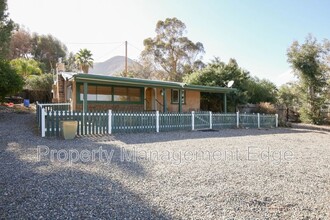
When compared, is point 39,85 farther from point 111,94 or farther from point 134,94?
point 134,94

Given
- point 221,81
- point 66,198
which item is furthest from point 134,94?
point 66,198

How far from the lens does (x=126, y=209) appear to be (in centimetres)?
281

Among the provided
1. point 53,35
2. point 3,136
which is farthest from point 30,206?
point 53,35

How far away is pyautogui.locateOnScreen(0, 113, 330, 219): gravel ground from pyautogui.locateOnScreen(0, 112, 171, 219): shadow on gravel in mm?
12

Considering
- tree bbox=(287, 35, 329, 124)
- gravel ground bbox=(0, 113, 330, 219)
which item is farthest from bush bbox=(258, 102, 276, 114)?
gravel ground bbox=(0, 113, 330, 219)

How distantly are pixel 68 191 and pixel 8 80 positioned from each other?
44.7ft

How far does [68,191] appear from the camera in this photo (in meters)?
3.30

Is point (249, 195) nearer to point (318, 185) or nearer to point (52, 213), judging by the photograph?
point (318, 185)

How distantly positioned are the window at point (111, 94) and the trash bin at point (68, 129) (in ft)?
15.8

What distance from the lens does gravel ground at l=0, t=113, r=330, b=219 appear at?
2799 millimetres

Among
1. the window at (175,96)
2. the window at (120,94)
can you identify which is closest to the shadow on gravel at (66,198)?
the window at (120,94)

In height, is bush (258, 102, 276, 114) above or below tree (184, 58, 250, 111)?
below

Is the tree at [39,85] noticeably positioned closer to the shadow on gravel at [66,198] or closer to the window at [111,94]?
the window at [111,94]

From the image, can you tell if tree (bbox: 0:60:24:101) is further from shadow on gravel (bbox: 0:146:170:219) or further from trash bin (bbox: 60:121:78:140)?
shadow on gravel (bbox: 0:146:170:219)
